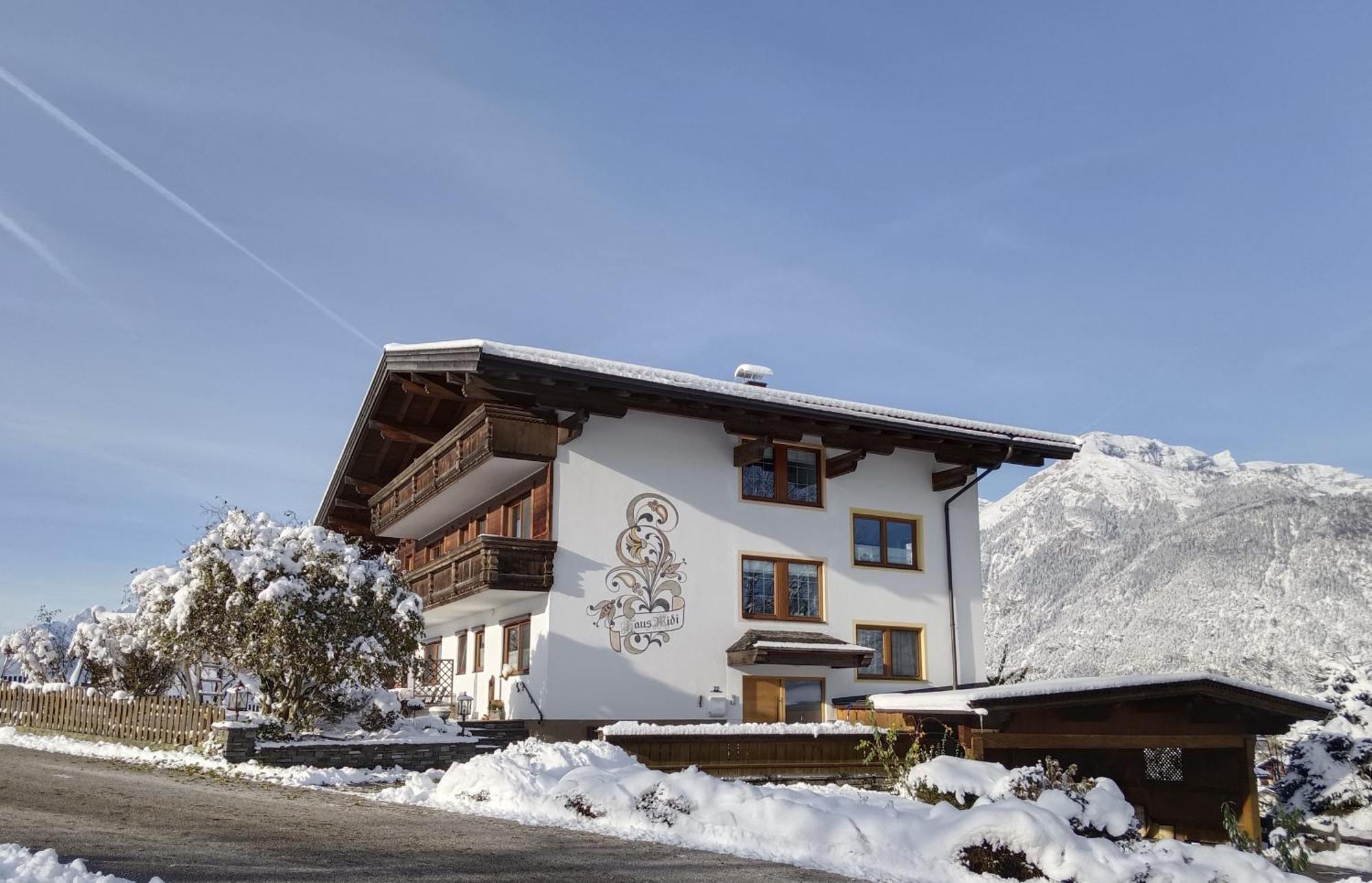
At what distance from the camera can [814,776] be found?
2020cm

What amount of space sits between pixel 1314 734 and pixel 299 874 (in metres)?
24.7

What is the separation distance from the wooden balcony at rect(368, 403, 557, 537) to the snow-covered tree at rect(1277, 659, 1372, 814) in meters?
17.4

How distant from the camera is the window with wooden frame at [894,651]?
2583 cm

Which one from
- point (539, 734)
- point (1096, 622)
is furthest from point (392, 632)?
point (1096, 622)

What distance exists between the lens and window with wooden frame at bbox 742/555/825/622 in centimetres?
2475

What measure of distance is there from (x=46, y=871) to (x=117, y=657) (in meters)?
21.0

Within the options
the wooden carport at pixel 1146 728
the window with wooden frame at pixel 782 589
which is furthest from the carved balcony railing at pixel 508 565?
the wooden carport at pixel 1146 728

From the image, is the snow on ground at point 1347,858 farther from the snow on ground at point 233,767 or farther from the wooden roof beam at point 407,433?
the wooden roof beam at point 407,433

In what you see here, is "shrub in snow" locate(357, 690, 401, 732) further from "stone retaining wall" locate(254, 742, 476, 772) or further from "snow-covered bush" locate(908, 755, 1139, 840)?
"snow-covered bush" locate(908, 755, 1139, 840)

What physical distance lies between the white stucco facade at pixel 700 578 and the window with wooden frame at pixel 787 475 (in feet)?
0.79

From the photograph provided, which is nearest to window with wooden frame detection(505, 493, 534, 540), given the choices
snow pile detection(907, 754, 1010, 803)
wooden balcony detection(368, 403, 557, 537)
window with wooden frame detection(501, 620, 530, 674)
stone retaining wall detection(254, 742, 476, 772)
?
wooden balcony detection(368, 403, 557, 537)

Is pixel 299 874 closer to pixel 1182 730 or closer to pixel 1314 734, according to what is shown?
pixel 1182 730

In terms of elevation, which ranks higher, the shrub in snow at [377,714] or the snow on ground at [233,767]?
the shrub in snow at [377,714]

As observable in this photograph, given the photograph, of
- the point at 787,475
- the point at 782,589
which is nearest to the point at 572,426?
the point at 787,475
